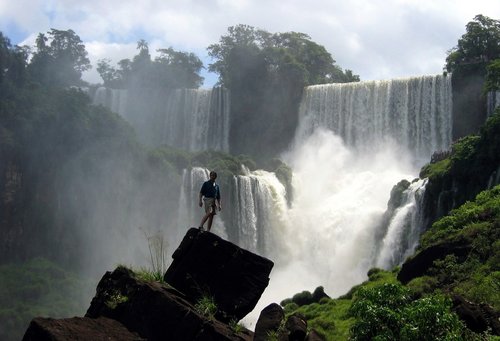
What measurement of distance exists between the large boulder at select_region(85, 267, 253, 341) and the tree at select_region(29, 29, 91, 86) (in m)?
56.4

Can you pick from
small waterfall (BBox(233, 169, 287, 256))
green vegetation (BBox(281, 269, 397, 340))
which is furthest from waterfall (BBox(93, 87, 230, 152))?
green vegetation (BBox(281, 269, 397, 340))

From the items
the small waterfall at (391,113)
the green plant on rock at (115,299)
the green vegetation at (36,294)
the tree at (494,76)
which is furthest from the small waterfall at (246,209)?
the green plant on rock at (115,299)

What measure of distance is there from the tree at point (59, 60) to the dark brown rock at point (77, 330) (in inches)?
2257

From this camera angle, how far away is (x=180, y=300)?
12930 millimetres

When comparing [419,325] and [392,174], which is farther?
[392,174]

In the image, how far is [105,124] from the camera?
5309 cm

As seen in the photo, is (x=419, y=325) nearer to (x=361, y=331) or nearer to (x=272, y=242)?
(x=361, y=331)

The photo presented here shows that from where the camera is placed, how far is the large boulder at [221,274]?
44.4 ft

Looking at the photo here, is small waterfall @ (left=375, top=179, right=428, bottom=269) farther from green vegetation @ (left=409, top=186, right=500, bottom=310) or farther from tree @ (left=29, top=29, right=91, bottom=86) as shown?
tree @ (left=29, top=29, right=91, bottom=86)

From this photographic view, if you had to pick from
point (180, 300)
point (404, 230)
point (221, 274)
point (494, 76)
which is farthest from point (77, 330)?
point (494, 76)

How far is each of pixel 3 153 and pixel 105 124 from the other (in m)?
8.40

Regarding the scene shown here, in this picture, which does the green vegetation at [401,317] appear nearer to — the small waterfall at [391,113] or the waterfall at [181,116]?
A: the small waterfall at [391,113]

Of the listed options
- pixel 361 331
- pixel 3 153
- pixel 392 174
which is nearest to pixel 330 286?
pixel 392 174

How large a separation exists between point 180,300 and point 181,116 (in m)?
52.6
